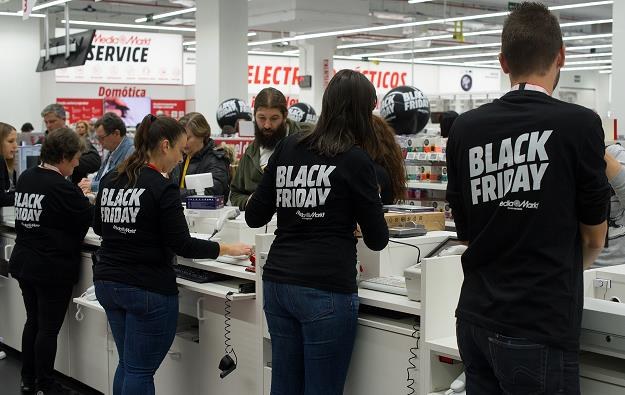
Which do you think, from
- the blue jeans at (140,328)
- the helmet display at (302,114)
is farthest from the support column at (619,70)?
the blue jeans at (140,328)

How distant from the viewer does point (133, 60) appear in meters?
15.5

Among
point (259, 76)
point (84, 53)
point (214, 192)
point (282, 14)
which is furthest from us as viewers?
point (259, 76)

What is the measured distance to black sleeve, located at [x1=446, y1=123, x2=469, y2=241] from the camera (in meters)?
1.97

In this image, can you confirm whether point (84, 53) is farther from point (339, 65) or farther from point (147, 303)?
point (339, 65)

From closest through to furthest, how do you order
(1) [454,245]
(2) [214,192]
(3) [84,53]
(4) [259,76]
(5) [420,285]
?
(5) [420,285] → (1) [454,245] → (2) [214,192] → (3) [84,53] → (4) [259,76]

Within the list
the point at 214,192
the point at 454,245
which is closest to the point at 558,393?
the point at 454,245

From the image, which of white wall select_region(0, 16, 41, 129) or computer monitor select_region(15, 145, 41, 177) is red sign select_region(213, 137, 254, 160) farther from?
white wall select_region(0, 16, 41, 129)

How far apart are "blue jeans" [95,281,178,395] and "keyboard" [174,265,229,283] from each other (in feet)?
1.12

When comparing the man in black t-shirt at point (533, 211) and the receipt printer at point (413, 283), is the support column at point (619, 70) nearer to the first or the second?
the receipt printer at point (413, 283)

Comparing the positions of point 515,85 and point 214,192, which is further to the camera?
point 214,192

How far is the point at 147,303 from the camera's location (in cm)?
331

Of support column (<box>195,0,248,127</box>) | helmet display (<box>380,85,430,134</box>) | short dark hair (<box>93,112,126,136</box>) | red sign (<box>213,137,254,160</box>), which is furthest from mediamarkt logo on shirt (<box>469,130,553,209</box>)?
support column (<box>195,0,248,127</box>)

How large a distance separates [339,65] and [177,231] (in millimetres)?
19643

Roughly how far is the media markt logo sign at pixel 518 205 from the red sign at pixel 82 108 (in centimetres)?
1667
